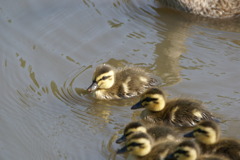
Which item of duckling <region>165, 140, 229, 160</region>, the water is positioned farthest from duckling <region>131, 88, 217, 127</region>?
duckling <region>165, 140, 229, 160</region>

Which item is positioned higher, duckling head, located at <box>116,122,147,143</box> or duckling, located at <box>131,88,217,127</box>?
duckling head, located at <box>116,122,147,143</box>

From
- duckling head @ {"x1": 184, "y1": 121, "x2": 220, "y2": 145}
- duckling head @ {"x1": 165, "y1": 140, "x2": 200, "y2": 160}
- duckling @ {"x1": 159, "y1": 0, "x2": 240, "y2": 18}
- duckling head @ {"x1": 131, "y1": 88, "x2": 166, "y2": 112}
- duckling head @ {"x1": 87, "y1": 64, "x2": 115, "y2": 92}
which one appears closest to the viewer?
duckling head @ {"x1": 165, "y1": 140, "x2": 200, "y2": 160}

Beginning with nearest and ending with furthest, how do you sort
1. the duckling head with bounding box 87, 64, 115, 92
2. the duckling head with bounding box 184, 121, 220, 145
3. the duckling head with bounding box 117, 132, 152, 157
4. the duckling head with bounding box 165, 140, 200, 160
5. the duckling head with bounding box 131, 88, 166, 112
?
1. the duckling head with bounding box 165, 140, 200, 160
2. the duckling head with bounding box 117, 132, 152, 157
3. the duckling head with bounding box 184, 121, 220, 145
4. the duckling head with bounding box 131, 88, 166, 112
5. the duckling head with bounding box 87, 64, 115, 92

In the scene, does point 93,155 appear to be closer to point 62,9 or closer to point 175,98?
point 175,98

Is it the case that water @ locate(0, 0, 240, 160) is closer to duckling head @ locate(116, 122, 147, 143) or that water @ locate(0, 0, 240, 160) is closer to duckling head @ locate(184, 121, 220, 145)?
duckling head @ locate(116, 122, 147, 143)

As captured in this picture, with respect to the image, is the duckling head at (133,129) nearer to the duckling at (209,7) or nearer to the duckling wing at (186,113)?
the duckling wing at (186,113)

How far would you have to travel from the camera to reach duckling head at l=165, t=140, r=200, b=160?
13.9 feet

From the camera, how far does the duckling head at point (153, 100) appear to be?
16.4ft

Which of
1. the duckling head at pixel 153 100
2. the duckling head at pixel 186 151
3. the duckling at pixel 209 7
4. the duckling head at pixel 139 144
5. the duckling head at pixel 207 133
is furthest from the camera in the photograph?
the duckling at pixel 209 7

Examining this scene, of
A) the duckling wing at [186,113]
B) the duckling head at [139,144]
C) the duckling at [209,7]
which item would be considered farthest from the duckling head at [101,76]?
the duckling at [209,7]

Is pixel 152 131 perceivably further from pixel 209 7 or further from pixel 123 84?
pixel 209 7

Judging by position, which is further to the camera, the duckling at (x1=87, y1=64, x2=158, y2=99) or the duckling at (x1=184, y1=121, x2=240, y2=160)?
the duckling at (x1=87, y1=64, x2=158, y2=99)

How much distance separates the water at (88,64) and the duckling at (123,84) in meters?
0.09

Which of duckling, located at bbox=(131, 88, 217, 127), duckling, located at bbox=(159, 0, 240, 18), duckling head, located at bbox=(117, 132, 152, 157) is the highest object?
duckling head, located at bbox=(117, 132, 152, 157)
